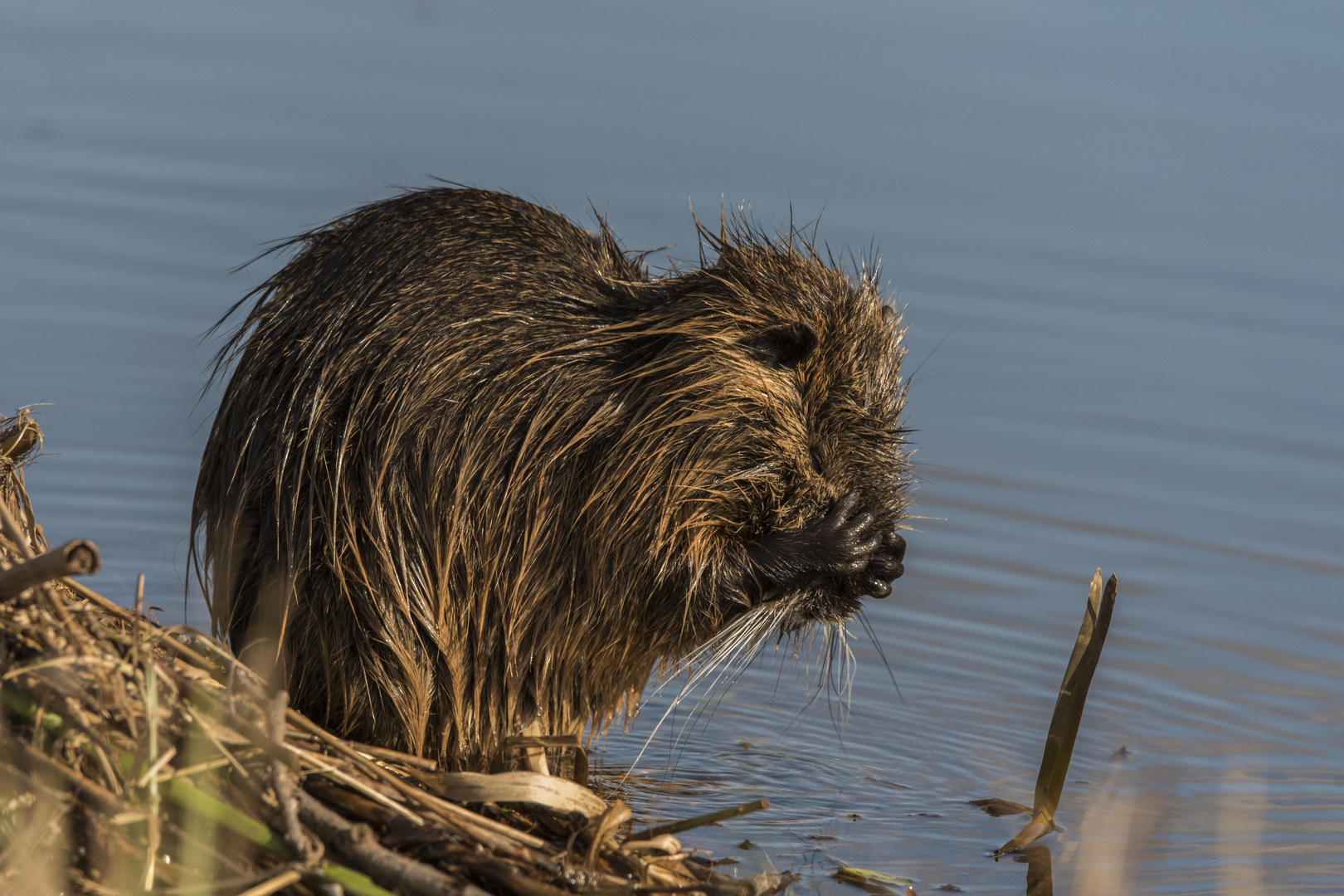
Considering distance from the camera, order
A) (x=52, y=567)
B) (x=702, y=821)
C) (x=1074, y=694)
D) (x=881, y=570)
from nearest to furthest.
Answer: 1. (x=52, y=567)
2. (x=702, y=821)
3. (x=1074, y=694)
4. (x=881, y=570)

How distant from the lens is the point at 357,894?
2355 mm

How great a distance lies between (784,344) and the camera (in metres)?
3.62

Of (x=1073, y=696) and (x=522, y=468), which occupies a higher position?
(x=522, y=468)

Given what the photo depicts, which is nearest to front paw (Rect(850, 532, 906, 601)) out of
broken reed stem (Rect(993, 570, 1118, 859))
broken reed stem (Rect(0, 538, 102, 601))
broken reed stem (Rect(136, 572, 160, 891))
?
broken reed stem (Rect(993, 570, 1118, 859))

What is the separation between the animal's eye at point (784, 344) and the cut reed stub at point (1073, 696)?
2.53 ft

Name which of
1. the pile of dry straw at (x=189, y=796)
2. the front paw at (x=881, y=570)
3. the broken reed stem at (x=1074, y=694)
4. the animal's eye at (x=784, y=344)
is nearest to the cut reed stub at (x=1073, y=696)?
the broken reed stem at (x=1074, y=694)

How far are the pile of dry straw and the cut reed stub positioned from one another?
0.96 meters

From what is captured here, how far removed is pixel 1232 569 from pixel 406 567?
3746 mm

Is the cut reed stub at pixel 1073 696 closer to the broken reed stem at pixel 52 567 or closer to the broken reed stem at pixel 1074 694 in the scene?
the broken reed stem at pixel 1074 694

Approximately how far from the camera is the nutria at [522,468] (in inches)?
129

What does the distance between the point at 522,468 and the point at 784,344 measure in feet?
2.13

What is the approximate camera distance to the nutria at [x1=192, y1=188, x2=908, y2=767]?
10.7ft

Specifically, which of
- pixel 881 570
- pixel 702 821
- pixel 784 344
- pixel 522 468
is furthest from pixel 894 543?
pixel 702 821

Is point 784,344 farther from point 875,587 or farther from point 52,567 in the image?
point 52,567
